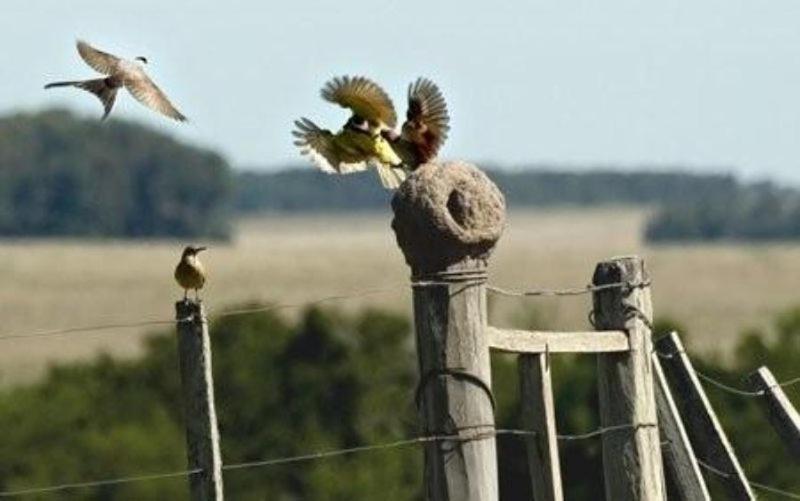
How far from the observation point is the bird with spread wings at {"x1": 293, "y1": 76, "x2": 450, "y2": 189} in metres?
Result: 10.7

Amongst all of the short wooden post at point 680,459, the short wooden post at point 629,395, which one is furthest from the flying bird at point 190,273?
the short wooden post at point 680,459

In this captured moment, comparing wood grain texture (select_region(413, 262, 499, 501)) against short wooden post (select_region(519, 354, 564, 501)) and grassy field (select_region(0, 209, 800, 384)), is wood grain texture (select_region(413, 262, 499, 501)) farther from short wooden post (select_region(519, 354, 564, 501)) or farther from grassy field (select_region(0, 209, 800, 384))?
grassy field (select_region(0, 209, 800, 384))

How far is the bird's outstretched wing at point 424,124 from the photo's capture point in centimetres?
1063

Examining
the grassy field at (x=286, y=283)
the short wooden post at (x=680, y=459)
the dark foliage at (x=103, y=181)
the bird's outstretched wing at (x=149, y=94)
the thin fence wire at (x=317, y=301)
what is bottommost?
the short wooden post at (x=680, y=459)

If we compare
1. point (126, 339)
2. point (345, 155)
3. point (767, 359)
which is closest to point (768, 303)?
point (126, 339)

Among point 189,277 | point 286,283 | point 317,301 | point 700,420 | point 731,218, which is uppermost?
point 731,218

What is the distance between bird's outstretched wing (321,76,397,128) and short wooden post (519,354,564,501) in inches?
38.5

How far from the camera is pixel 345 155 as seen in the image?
1121 centimetres

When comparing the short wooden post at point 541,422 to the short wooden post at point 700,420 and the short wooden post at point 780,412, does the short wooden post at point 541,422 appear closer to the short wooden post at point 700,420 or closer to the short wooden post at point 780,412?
the short wooden post at point 700,420

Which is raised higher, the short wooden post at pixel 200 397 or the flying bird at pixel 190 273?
the flying bird at pixel 190 273

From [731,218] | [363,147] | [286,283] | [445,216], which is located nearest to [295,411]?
[286,283]

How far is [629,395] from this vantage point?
11.0 m

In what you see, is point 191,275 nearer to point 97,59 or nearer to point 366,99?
point 366,99

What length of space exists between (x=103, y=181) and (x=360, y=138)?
125788mm
